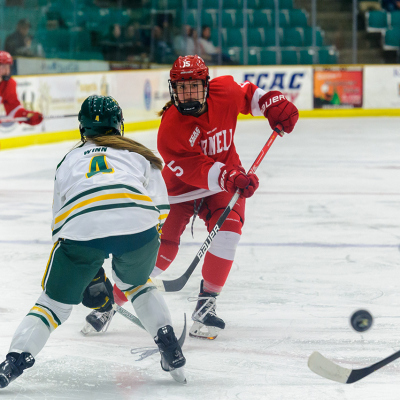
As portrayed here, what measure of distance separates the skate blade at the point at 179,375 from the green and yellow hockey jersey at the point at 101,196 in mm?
403

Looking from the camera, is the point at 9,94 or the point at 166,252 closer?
the point at 166,252

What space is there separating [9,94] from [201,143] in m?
5.06

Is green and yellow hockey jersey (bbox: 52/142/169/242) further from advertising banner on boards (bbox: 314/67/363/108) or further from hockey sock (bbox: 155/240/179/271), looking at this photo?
advertising banner on boards (bbox: 314/67/363/108)

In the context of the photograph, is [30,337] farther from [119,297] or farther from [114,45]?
[114,45]

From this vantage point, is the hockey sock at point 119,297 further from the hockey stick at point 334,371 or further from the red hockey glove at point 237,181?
the hockey stick at point 334,371

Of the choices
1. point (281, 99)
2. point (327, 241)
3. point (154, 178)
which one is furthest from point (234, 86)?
point (327, 241)

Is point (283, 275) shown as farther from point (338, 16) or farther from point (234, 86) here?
point (338, 16)

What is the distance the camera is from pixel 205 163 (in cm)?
257

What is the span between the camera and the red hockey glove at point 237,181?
2.45m

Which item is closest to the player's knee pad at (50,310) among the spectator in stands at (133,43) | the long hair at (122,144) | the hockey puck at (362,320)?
the long hair at (122,144)

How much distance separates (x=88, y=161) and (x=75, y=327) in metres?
0.82

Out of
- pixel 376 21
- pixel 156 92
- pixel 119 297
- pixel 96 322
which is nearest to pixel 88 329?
pixel 96 322

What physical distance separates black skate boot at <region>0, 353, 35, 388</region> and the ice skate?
579 mm

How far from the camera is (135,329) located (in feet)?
8.54
